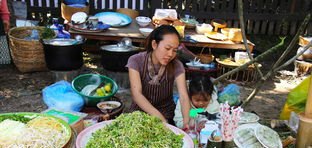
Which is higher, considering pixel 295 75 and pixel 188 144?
pixel 188 144

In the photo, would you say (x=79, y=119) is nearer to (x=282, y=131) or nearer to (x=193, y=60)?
(x=282, y=131)

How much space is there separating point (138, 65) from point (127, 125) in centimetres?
121

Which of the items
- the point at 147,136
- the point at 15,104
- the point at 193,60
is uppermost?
the point at 147,136

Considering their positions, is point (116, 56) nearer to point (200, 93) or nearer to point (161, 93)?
point (161, 93)

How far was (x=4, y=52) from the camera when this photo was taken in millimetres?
6320

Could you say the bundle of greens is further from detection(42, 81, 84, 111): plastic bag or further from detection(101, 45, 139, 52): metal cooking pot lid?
detection(101, 45, 139, 52): metal cooking pot lid

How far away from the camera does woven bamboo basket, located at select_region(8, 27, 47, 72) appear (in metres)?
5.64

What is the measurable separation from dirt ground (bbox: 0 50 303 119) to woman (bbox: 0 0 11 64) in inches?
6.4

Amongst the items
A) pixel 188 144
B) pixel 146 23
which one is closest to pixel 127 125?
pixel 188 144

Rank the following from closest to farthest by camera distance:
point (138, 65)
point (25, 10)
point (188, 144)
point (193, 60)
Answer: point (188, 144) < point (138, 65) < point (193, 60) < point (25, 10)

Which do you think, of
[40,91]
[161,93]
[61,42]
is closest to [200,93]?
[161,93]

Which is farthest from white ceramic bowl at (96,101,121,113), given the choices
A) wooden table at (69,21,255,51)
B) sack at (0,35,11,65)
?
sack at (0,35,11,65)

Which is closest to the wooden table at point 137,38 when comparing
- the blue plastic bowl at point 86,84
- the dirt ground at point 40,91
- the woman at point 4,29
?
the dirt ground at point 40,91

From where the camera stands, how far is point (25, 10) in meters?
7.51
